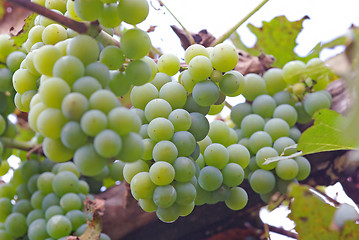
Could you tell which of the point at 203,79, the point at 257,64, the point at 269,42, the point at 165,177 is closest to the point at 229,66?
the point at 203,79

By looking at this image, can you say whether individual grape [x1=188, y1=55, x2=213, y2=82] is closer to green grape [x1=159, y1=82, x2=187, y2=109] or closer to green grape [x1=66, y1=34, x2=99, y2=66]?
green grape [x1=159, y1=82, x2=187, y2=109]

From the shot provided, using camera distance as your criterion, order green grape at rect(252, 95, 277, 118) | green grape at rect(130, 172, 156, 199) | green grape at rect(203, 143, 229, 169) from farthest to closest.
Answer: green grape at rect(252, 95, 277, 118) < green grape at rect(203, 143, 229, 169) < green grape at rect(130, 172, 156, 199)

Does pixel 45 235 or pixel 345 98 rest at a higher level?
pixel 345 98

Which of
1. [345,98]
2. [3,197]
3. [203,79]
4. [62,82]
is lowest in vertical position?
[3,197]

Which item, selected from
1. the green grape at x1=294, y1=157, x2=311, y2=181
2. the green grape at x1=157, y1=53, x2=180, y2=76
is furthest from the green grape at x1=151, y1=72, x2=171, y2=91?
the green grape at x1=294, y1=157, x2=311, y2=181

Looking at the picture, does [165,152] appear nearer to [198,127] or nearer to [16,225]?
[198,127]

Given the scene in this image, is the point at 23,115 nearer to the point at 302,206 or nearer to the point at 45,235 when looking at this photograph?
the point at 45,235

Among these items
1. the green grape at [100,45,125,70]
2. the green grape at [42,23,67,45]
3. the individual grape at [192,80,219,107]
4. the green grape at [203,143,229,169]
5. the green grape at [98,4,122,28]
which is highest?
the green grape at [98,4,122,28]
